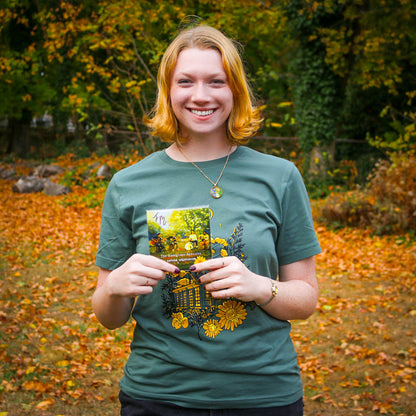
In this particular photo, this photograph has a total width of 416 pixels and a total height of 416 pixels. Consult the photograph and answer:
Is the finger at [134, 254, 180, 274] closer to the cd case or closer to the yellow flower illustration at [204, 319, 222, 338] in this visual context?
the cd case

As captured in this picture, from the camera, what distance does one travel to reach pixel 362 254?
8539 millimetres

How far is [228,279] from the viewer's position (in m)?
1.48

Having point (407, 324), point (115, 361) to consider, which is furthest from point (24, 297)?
point (407, 324)

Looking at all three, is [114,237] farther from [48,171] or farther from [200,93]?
[48,171]

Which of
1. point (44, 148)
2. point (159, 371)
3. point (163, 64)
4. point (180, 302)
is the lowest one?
point (44, 148)

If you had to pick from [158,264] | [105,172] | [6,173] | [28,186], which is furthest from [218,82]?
[6,173]

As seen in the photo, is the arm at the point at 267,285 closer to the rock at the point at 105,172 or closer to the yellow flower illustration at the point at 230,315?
the yellow flower illustration at the point at 230,315

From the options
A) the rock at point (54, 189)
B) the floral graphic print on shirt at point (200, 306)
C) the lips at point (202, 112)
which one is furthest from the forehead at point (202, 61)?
the rock at point (54, 189)

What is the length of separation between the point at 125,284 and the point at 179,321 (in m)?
0.21

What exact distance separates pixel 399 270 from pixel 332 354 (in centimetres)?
306

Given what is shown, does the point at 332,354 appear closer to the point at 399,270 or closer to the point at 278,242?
the point at 399,270

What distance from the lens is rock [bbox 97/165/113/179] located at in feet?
46.0

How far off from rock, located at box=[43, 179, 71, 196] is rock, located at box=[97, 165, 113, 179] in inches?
46.2

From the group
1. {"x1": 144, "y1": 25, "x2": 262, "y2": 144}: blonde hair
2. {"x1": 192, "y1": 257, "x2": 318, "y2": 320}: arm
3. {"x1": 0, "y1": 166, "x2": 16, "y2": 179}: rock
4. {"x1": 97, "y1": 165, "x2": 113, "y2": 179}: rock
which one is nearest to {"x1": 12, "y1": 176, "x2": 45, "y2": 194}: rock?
{"x1": 97, "y1": 165, "x2": 113, "y2": 179}: rock
